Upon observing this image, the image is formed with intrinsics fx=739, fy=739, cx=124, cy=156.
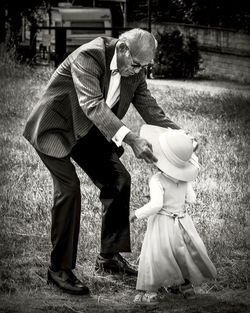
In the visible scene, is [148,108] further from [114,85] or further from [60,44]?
[60,44]

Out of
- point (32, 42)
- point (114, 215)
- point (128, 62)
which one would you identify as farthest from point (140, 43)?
point (32, 42)

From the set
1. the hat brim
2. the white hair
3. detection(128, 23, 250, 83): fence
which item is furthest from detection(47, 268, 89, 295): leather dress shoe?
detection(128, 23, 250, 83): fence

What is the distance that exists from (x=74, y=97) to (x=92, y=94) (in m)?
0.36

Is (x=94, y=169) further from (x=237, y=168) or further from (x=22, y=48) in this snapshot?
(x=22, y=48)

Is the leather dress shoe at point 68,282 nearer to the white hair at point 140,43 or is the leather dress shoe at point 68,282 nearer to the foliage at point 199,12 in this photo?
the white hair at point 140,43

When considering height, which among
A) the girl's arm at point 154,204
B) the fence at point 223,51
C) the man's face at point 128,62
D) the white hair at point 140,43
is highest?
the white hair at point 140,43

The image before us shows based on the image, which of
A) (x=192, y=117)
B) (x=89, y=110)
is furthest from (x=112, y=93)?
(x=192, y=117)

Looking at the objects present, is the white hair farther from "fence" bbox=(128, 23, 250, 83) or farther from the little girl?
"fence" bbox=(128, 23, 250, 83)

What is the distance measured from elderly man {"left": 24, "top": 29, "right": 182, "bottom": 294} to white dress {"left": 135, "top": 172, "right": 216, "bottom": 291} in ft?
0.93

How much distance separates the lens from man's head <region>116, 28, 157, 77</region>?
469 cm

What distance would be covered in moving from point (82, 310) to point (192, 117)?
8.01 metres

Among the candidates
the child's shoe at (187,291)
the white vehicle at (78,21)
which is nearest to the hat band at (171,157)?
the child's shoe at (187,291)

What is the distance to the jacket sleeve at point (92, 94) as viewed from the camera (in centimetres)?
470

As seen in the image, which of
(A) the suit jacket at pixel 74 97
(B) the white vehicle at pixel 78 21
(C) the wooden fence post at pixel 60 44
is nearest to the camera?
(A) the suit jacket at pixel 74 97
